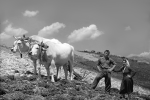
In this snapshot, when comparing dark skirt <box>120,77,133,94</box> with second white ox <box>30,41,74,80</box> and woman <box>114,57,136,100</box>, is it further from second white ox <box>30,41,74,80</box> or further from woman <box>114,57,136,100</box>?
second white ox <box>30,41,74,80</box>

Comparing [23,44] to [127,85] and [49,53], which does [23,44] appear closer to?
[49,53]

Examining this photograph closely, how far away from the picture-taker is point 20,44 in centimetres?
1417

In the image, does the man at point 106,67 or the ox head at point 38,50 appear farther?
the ox head at point 38,50

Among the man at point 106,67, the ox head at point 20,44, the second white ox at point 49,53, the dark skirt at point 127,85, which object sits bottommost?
the dark skirt at point 127,85

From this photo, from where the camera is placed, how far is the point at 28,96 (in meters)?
7.86

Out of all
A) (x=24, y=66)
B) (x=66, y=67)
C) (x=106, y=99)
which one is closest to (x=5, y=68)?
(x=24, y=66)

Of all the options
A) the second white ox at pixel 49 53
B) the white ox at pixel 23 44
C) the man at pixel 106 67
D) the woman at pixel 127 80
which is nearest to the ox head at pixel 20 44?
the white ox at pixel 23 44

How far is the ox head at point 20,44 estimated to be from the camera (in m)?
14.1

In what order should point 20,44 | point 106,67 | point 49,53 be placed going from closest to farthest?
point 106,67 → point 49,53 → point 20,44

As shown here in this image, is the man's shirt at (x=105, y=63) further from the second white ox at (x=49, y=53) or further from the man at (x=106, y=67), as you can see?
the second white ox at (x=49, y=53)

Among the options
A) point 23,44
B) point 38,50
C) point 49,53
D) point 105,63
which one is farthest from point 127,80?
point 23,44

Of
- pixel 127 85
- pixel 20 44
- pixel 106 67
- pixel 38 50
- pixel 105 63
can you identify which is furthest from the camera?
pixel 20 44

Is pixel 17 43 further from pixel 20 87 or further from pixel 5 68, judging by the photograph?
pixel 20 87

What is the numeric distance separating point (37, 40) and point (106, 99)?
6.82 meters
